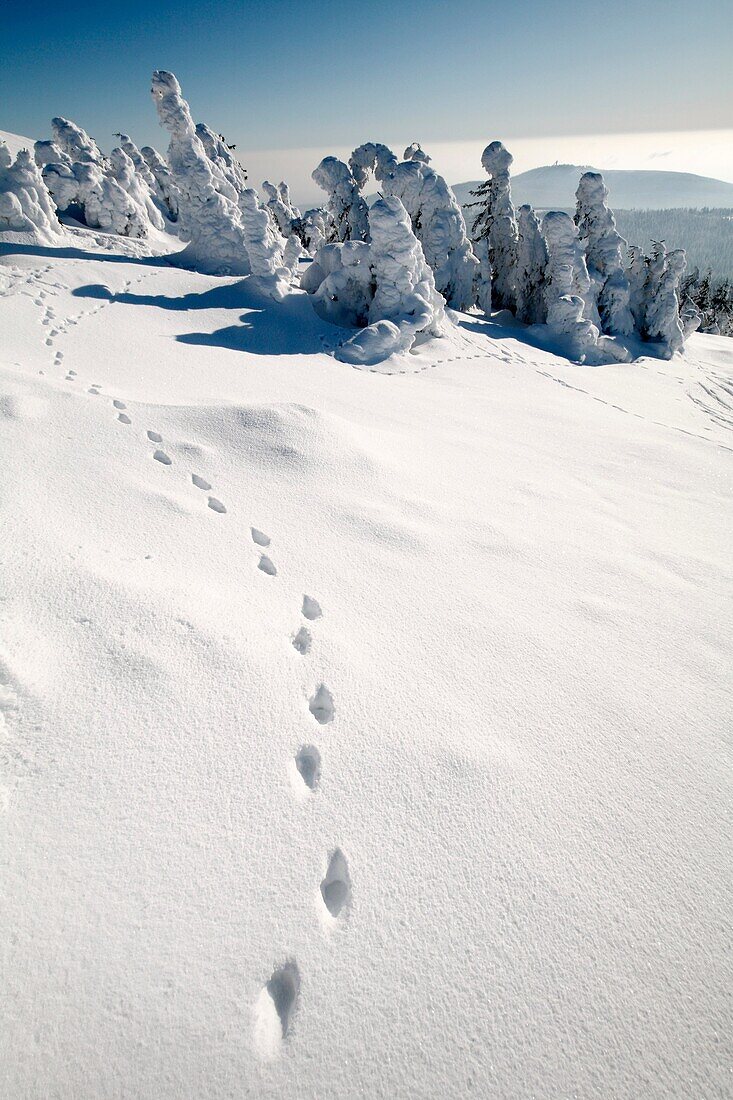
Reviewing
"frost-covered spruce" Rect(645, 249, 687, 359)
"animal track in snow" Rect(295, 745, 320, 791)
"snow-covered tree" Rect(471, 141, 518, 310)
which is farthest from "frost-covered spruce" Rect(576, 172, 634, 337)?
"animal track in snow" Rect(295, 745, 320, 791)

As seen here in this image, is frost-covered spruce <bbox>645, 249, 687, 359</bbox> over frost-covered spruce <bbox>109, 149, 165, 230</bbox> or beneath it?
beneath

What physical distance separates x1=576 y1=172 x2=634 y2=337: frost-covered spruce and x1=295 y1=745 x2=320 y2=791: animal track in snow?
23085mm

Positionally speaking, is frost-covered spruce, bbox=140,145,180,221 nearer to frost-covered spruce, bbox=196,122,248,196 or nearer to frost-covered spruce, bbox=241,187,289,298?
frost-covered spruce, bbox=196,122,248,196

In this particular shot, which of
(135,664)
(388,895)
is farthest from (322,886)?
(135,664)

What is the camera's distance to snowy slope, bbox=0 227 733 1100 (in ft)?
5.48

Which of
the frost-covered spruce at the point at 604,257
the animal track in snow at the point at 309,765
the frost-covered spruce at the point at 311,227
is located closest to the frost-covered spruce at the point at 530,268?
the frost-covered spruce at the point at 604,257

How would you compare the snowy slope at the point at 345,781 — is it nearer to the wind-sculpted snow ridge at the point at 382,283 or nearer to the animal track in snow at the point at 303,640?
the animal track in snow at the point at 303,640

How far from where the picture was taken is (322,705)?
281 cm

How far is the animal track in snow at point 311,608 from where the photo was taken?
3.48 metres

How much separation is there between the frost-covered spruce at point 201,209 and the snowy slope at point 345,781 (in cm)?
1372

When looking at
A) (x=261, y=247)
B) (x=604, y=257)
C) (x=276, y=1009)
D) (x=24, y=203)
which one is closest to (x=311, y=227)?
(x=604, y=257)

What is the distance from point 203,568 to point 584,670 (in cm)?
277

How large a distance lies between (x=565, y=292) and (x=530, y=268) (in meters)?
3.15

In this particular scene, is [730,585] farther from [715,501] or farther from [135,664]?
[135,664]
